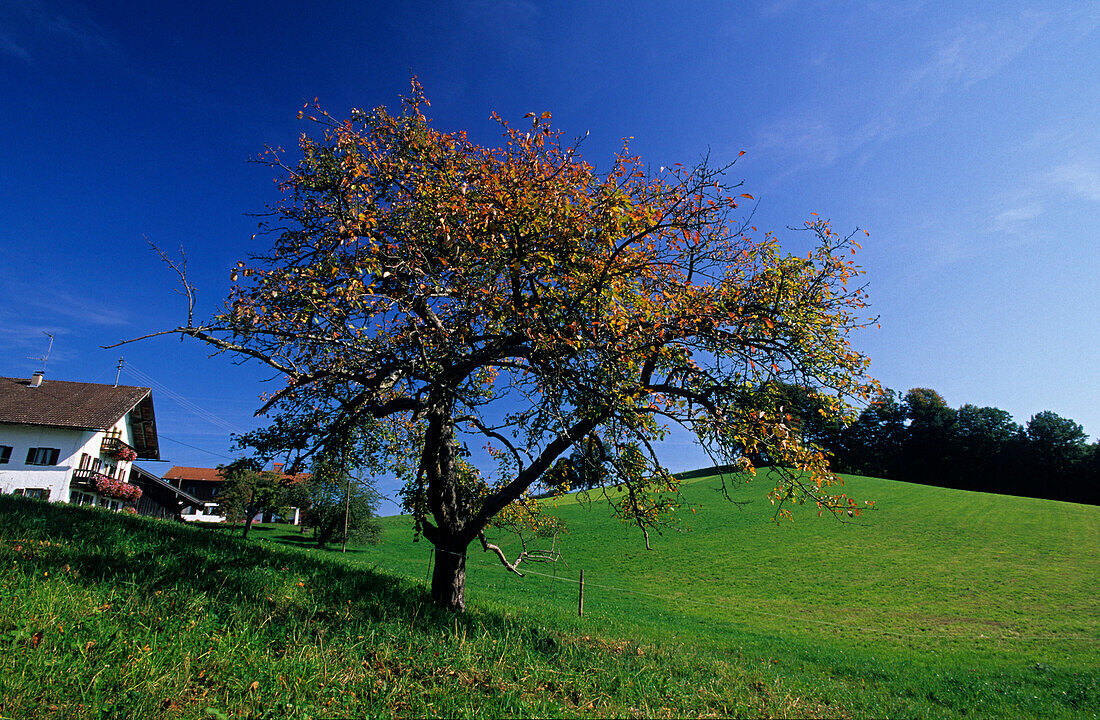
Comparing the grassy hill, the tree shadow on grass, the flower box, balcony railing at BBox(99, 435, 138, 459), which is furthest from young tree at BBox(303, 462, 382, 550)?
the tree shadow on grass

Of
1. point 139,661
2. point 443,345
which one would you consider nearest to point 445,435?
point 443,345

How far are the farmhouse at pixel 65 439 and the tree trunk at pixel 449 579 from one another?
41.9 meters

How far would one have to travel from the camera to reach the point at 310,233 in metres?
10.7

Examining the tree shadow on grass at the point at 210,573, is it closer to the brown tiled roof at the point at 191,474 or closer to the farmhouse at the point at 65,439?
the farmhouse at the point at 65,439

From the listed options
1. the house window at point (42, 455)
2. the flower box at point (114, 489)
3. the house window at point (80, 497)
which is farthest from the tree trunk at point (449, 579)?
the house window at point (42, 455)

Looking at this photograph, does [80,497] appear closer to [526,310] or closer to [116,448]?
[116,448]

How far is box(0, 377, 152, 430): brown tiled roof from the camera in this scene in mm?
38969

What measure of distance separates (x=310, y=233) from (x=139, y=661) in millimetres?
8146

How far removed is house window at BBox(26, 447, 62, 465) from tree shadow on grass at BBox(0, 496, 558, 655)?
39.1 m

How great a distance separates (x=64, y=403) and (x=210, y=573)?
47772 mm

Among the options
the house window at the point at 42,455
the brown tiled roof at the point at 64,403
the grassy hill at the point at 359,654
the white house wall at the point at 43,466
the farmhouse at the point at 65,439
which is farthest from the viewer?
the brown tiled roof at the point at 64,403

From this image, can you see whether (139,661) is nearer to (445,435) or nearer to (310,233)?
(445,435)

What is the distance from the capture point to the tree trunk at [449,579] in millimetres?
10727

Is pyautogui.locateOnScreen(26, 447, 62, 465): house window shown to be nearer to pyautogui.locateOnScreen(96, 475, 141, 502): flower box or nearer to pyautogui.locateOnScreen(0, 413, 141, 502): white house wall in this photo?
pyautogui.locateOnScreen(0, 413, 141, 502): white house wall
